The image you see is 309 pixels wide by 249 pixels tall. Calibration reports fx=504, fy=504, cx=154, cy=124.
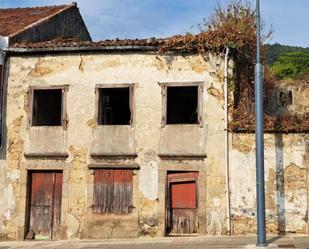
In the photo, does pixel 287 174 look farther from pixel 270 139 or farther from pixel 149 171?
pixel 149 171

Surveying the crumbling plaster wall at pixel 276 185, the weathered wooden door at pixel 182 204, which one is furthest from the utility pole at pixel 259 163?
the weathered wooden door at pixel 182 204

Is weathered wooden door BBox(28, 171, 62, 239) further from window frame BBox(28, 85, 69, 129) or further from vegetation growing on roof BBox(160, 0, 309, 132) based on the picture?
vegetation growing on roof BBox(160, 0, 309, 132)

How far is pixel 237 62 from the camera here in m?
16.3

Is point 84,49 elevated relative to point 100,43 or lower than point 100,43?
lower

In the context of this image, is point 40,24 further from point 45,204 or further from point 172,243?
point 172,243

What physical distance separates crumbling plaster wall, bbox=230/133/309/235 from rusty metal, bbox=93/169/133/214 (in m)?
3.25

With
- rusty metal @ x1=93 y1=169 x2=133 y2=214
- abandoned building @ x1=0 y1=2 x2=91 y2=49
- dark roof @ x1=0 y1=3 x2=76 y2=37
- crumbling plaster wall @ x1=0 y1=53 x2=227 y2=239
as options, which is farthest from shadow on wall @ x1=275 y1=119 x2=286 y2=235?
dark roof @ x1=0 y1=3 x2=76 y2=37

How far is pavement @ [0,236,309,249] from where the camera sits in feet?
42.3

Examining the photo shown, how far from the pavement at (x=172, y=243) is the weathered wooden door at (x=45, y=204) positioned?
776 mm

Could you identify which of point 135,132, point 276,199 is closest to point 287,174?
point 276,199

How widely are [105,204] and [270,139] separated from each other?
17.9 feet

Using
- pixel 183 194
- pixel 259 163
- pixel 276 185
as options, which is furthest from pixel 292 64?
pixel 259 163

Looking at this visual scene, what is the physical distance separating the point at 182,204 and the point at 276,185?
2892 millimetres

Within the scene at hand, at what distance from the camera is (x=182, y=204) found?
50.8ft
